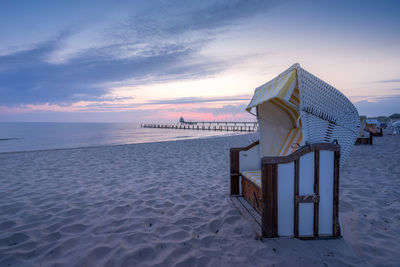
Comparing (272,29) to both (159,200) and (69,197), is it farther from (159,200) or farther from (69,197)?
(69,197)

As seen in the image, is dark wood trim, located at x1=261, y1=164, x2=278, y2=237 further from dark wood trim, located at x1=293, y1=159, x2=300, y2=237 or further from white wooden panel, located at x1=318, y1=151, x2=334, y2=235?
white wooden panel, located at x1=318, y1=151, x2=334, y2=235

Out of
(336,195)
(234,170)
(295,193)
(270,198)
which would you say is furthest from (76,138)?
(336,195)

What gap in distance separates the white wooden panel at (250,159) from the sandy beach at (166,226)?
2.27 feet

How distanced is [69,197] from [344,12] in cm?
910

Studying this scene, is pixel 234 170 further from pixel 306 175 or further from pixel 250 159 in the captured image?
pixel 306 175

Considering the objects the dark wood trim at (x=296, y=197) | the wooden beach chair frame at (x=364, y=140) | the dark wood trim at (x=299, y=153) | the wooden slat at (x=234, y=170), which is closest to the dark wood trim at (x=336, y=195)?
the dark wood trim at (x=299, y=153)

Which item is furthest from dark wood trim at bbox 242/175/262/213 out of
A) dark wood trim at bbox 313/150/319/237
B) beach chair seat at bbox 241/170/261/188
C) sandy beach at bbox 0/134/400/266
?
dark wood trim at bbox 313/150/319/237

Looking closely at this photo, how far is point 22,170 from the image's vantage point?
669 cm

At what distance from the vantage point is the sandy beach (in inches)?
86.8

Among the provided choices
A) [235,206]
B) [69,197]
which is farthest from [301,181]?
[69,197]

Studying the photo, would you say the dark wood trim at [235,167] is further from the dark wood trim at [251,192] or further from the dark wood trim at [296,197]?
the dark wood trim at [296,197]

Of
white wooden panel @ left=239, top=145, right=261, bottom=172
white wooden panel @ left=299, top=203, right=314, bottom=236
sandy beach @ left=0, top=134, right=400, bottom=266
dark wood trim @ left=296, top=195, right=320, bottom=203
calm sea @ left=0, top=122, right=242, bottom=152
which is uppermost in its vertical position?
white wooden panel @ left=239, top=145, right=261, bottom=172

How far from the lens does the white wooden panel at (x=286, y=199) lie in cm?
239

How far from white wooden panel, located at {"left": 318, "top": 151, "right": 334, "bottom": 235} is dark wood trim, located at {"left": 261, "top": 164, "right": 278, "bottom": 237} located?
1.79ft
